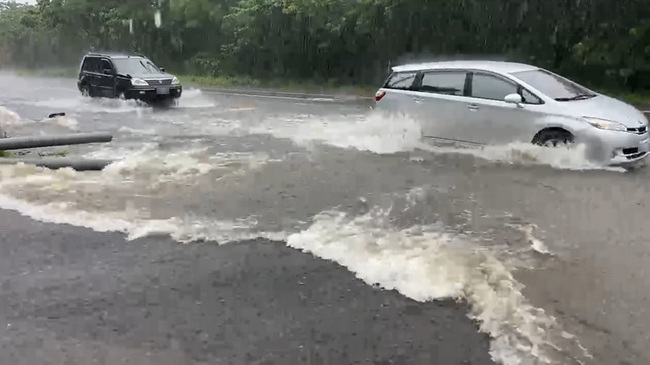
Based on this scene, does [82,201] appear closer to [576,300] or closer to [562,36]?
[576,300]

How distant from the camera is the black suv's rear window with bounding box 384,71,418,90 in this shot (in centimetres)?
1130

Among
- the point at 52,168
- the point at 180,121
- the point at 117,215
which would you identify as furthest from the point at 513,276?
the point at 180,121

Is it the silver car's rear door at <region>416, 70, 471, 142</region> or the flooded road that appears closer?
the flooded road

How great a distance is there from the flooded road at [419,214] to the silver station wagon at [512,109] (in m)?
0.25

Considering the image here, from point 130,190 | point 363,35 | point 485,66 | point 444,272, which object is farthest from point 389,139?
point 363,35

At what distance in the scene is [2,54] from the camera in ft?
199

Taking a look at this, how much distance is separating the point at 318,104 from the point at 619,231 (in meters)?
14.5

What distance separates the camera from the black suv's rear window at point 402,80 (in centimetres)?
1130

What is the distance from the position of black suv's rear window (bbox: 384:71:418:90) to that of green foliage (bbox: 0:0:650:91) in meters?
11.3

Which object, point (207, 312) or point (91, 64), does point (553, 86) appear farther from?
point (91, 64)

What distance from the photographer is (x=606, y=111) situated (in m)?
9.10

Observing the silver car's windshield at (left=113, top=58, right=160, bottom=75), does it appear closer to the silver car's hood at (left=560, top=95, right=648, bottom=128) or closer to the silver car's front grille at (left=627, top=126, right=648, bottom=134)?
the silver car's hood at (left=560, top=95, right=648, bottom=128)

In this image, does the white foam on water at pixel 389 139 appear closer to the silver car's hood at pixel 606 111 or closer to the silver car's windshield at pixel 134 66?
the silver car's hood at pixel 606 111

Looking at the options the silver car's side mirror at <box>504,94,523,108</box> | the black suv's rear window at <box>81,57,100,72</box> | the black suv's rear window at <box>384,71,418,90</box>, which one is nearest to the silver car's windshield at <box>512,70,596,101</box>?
the silver car's side mirror at <box>504,94,523,108</box>
